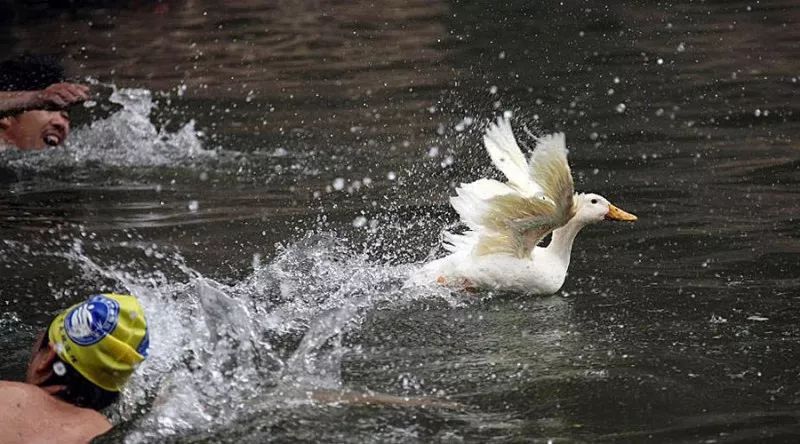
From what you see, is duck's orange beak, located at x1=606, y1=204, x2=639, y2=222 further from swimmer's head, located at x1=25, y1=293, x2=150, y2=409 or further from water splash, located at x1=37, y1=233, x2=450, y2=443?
swimmer's head, located at x1=25, y1=293, x2=150, y2=409

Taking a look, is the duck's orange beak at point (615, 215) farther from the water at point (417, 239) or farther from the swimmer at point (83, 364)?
the swimmer at point (83, 364)

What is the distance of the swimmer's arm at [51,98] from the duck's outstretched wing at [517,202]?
1865 millimetres

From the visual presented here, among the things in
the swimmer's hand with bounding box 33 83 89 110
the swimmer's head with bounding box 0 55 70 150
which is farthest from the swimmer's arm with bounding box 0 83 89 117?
the swimmer's head with bounding box 0 55 70 150

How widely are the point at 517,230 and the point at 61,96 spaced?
7.30 feet

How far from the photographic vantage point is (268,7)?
18.8 meters

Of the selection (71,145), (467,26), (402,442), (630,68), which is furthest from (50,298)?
(467,26)

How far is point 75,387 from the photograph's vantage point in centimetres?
403

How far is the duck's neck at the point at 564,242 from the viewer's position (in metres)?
6.18

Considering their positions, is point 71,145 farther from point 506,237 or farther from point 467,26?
point 467,26

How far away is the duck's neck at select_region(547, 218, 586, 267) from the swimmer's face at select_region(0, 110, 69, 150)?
447 cm

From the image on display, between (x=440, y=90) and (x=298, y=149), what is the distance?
7.60ft

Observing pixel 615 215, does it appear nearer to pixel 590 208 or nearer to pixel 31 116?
pixel 590 208

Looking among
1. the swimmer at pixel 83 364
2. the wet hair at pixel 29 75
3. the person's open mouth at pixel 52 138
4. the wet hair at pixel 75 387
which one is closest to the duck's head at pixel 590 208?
the swimmer at pixel 83 364

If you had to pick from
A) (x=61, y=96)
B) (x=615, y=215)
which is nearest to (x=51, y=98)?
(x=61, y=96)
